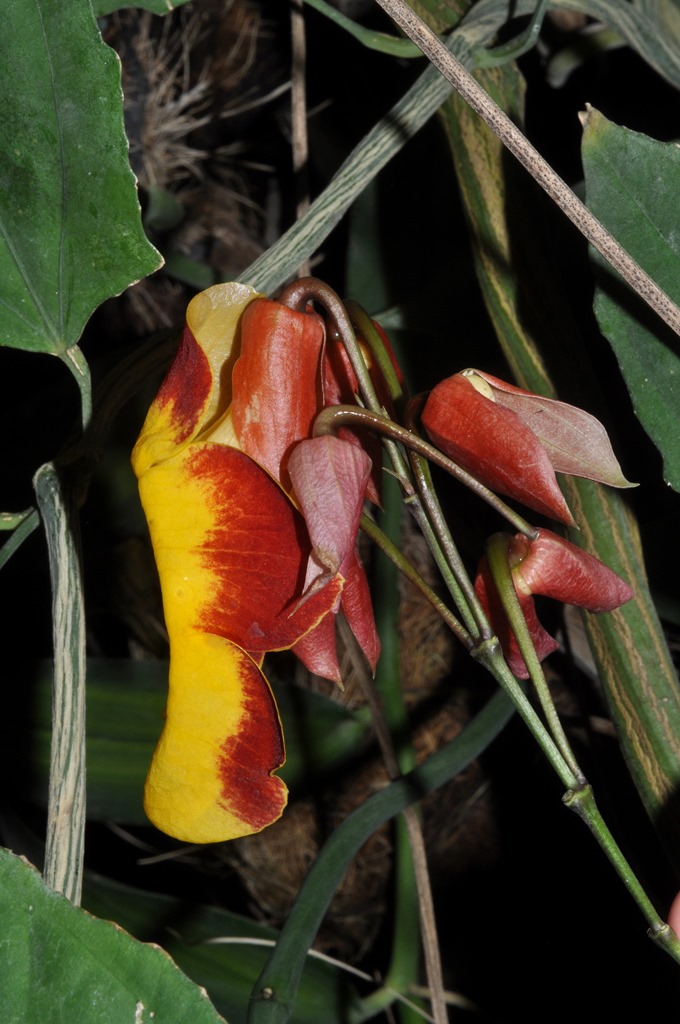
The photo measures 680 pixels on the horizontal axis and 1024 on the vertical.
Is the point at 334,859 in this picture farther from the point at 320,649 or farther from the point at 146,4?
the point at 146,4

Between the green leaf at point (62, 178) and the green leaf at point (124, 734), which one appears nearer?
the green leaf at point (62, 178)

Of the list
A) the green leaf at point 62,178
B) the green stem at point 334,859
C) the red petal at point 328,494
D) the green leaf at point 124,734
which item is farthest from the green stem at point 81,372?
the green leaf at point 124,734

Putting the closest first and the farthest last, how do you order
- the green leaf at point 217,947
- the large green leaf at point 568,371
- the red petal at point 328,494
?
1. the red petal at point 328,494
2. the large green leaf at point 568,371
3. the green leaf at point 217,947

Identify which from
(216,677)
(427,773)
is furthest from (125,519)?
(216,677)

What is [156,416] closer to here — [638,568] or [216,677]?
[216,677]

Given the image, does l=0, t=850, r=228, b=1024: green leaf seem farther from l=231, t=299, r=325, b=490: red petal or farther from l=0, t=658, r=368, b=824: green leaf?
l=0, t=658, r=368, b=824: green leaf

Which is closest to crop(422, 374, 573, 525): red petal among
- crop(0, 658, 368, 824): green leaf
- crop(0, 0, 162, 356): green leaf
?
crop(0, 0, 162, 356): green leaf

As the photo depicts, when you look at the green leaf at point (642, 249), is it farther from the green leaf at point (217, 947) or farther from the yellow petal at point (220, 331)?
the green leaf at point (217, 947)

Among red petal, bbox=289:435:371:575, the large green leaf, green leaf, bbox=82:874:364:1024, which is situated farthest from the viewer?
green leaf, bbox=82:874:364:1024
